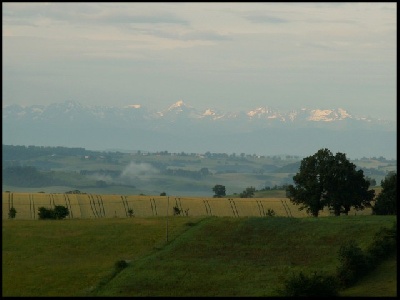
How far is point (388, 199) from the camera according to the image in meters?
121

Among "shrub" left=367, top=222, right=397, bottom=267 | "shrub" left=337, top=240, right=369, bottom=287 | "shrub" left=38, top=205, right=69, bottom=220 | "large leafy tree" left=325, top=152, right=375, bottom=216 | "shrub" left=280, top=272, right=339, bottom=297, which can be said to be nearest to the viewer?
"shrub" left=280, top=272, right=339, bottom=297

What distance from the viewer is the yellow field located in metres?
151

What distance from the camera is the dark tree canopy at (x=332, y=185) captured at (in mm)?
122812

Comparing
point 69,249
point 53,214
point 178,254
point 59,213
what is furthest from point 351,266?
point 53,214

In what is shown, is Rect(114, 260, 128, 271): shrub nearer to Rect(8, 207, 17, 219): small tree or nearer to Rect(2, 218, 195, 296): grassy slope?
Rect(2, 218, 195, 296): grassy slope

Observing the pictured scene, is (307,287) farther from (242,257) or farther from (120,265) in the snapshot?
(120,265)

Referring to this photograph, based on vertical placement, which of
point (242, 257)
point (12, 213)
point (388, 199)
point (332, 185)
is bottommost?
point (242, 257)

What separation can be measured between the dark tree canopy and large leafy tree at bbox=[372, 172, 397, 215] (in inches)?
54.2

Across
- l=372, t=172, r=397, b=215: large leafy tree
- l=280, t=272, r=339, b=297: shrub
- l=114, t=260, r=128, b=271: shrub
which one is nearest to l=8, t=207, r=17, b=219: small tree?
l=114, t=260, r=128, b=271: shrub

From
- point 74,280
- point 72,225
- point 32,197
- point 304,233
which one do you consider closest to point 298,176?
point 304,233

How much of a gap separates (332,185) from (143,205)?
47817 millimetres

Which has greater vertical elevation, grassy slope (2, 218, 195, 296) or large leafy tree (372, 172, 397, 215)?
large leafy tree (372, 172, 397, 215)

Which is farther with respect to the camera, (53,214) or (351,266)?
(53,214)

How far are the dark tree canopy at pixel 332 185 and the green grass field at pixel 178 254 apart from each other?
13.4 m
